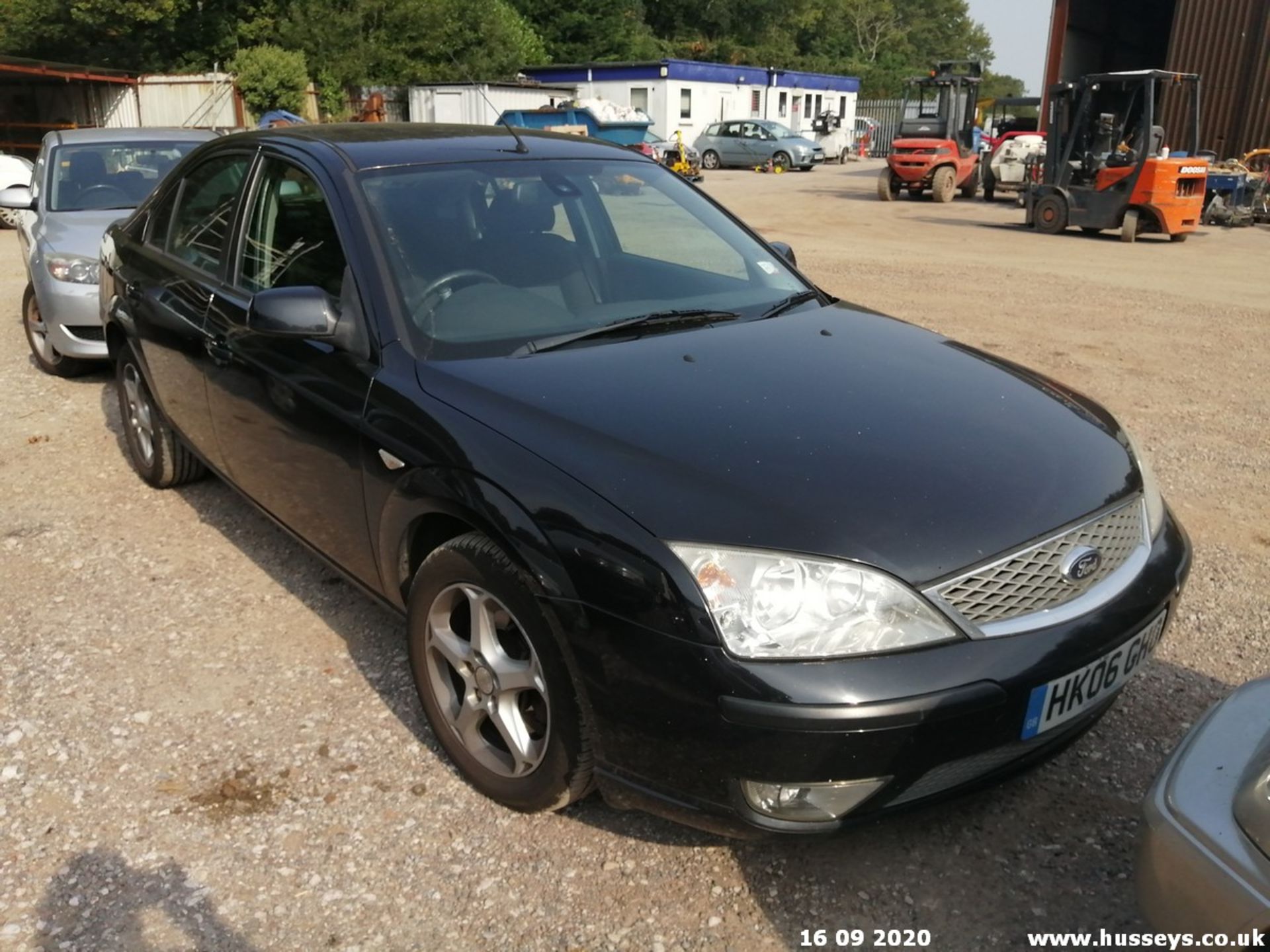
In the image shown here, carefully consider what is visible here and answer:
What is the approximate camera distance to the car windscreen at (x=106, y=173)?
7648 millimetres

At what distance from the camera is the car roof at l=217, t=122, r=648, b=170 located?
11.8ft

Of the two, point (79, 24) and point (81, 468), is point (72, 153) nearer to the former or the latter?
point (81, 468)

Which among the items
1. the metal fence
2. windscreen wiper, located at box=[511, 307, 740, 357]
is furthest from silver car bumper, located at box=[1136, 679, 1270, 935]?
the metal fence

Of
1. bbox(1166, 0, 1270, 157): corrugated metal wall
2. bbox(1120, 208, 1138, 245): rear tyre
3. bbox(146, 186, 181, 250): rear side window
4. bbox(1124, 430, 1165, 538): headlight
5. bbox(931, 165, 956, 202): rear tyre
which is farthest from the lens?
bbox(1166, 0, 1270, 157): corrugated metal wall

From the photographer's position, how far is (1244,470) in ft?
17.8

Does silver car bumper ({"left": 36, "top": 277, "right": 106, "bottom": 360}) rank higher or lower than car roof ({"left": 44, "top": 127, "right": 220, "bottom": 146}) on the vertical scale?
lower

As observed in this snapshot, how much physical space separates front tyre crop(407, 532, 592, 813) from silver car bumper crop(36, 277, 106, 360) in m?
4.78

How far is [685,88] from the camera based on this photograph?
4072 cm

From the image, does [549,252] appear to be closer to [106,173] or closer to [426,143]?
[426,143]

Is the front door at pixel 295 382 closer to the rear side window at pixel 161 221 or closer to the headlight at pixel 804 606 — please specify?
the rear side window at pixel 161 221

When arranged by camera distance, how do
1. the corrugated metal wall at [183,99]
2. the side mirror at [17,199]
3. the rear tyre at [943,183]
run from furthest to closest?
the corrugated metal wall at [183,99] < the rear tyre at [943,183] < the side mirror at [17,199]

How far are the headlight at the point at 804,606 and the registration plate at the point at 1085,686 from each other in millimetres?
281

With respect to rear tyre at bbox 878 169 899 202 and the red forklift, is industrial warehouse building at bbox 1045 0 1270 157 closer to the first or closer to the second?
the red forklift

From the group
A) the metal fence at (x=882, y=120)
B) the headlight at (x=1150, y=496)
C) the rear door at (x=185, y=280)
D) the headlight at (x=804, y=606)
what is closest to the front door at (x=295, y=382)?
the rear door at (x=185, y=280)
